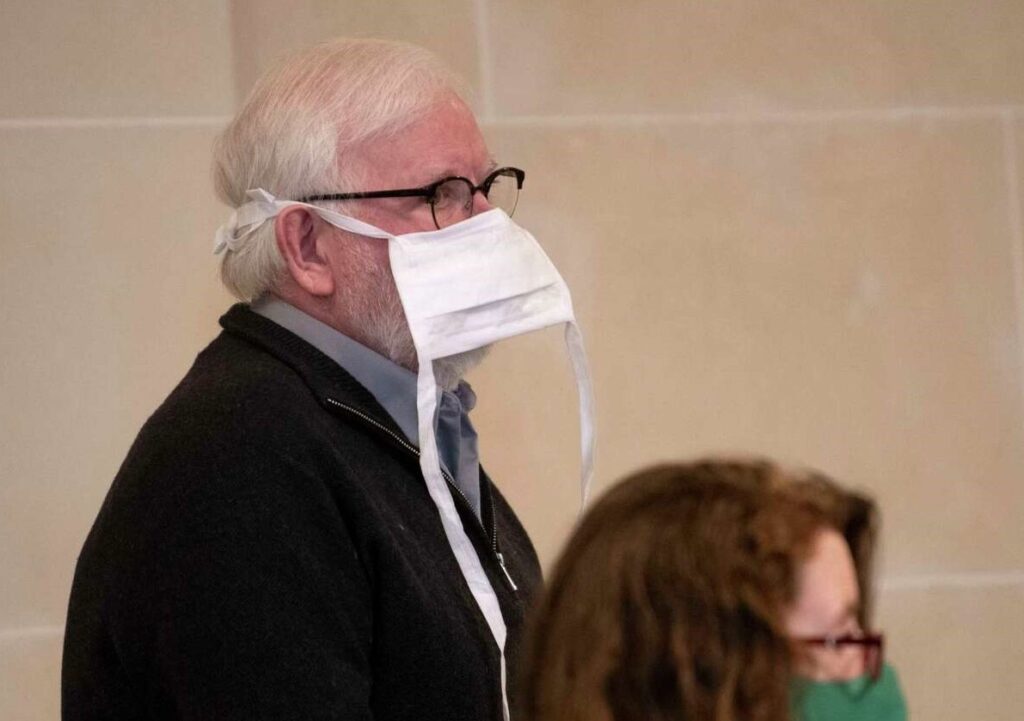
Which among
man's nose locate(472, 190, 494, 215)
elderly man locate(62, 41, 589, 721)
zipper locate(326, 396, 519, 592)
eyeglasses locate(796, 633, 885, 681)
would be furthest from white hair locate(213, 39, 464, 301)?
eyeglasses locate(796, 633, 885, 681)

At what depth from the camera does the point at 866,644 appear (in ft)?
3.71

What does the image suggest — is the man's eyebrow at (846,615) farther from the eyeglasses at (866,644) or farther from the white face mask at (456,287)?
the white face mask at (456,287)

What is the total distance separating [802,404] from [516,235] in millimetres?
1177

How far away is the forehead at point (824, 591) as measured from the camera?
44.0 inches

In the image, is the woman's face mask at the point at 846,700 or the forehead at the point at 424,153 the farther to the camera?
the forehead at the point at 424,153

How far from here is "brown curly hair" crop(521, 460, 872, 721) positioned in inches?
42.5

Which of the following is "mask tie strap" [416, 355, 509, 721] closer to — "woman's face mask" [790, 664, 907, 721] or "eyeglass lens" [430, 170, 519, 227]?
"eyeglass lens" [430, 170, 519, 227]

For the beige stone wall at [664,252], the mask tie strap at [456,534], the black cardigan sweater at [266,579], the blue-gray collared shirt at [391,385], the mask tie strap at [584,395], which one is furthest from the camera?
the beige stone wall at [664,252]

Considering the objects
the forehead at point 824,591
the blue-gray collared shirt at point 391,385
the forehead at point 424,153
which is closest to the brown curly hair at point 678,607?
the forehead at point 824,591

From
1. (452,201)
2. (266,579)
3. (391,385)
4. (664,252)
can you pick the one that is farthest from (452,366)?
(664,252)

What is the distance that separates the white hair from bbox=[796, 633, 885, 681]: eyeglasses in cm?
94

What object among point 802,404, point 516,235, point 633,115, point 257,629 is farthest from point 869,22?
point 257,629

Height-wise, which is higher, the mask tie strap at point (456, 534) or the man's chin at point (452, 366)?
the man's chin at point (452, 366)

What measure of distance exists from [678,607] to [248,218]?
972 mm
